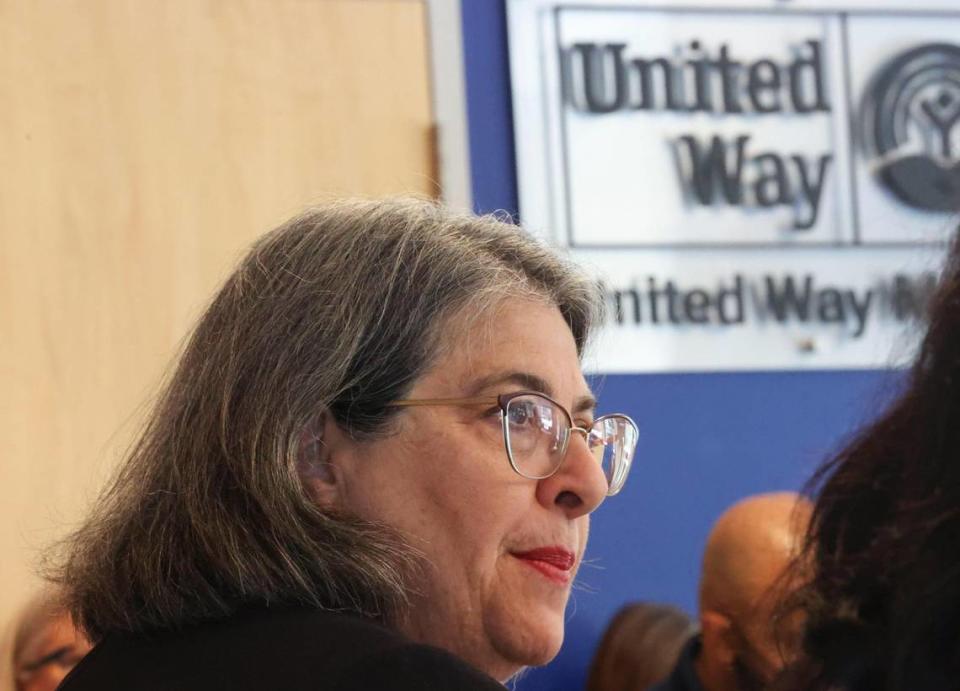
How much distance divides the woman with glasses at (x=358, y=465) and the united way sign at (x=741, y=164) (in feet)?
5.91

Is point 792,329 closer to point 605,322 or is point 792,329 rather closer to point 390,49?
point 390,49

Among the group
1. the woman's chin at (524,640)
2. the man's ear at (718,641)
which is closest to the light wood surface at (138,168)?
the man's ear at (718,641)

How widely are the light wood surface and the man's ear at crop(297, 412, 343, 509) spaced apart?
1.58 meters

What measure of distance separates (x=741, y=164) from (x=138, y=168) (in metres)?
1.27

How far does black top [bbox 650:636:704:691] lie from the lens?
2.78m

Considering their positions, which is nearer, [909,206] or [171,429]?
[171,429]

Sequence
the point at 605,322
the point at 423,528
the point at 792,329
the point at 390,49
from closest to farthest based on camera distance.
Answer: the point at 423,528 → the point at 605,322 → the point at 390,49 → the point at 792,329

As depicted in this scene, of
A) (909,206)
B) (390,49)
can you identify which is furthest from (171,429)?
(909,206)

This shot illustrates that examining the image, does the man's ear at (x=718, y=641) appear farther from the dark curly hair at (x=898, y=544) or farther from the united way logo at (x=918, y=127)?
the dark curly hair at (x=898, y=544)

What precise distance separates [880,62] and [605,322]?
2098 millimetres

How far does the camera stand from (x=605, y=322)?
5.72 feet

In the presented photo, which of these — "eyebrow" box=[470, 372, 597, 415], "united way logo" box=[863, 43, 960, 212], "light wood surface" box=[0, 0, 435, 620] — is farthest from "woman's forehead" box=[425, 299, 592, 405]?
"united way logo" box=[863, 43, 960, 212]

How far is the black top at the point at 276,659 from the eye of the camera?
1.17 meters

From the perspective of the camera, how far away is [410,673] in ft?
3.82
